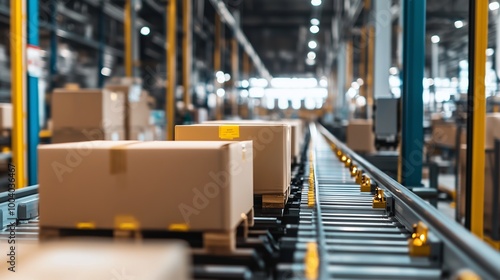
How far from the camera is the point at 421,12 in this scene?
5.08 m

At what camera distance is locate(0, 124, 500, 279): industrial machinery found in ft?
6.96

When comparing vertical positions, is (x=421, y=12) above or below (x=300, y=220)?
above

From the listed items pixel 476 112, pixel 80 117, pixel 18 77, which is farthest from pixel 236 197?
pixel 80 117

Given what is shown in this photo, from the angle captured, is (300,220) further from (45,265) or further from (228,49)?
(228,49)

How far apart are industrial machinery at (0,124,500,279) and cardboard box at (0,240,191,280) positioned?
Result: 0.44 m

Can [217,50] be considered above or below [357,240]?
above

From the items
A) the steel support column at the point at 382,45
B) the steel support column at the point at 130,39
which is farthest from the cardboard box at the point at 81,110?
the steel support column at the point at 382,45

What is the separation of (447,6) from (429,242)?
52.6 ft

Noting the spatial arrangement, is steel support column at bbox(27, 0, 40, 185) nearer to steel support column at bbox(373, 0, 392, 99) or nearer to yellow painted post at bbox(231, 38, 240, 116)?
steel support column at bbox(373, 0, 392, 99)

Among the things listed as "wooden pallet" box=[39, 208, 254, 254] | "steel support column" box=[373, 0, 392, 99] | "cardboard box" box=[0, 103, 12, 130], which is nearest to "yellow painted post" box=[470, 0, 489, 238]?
"wooden pallet" box=[39, 208, 254, 254]

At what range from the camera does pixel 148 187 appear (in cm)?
230

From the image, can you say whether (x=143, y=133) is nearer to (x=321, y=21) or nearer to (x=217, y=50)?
(x=217, y=50)

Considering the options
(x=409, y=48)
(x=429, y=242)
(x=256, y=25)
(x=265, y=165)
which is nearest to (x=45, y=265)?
(x=429, y=242)

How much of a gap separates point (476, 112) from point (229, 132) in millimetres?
1685
